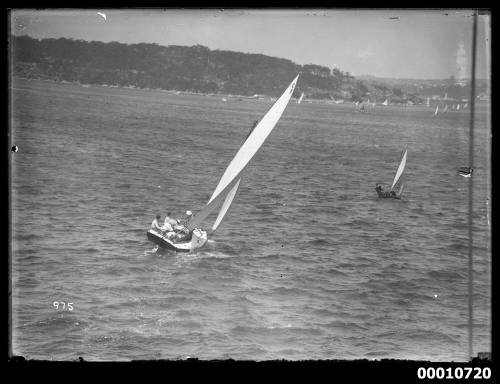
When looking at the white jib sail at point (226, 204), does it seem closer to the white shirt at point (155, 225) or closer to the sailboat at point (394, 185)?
the white shirt at point (155, 225)

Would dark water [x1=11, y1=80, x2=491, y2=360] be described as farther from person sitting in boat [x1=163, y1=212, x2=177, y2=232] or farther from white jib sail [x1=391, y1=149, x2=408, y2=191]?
person sitting in boat [x1=163, y1=212, x2=177, y2=232]

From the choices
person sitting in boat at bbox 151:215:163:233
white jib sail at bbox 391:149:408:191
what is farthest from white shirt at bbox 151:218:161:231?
white jib sail at bbox 391:149:408:191

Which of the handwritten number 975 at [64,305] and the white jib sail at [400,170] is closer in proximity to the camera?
the handwritten number 975 at [64,305]

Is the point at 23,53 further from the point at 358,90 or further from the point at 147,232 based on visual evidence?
the point at 358,90

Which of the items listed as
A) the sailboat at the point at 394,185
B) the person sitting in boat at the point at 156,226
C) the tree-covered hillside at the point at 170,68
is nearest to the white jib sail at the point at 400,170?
the sailboat at the point at 394,185

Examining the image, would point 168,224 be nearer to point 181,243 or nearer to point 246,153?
point 181,243

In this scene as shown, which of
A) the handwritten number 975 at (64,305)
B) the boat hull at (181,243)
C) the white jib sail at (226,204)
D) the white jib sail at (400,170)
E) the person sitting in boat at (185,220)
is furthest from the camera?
the white jib sail at (400,170)

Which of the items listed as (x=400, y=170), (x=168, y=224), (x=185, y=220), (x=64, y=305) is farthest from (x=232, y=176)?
(x=400, y=170)
